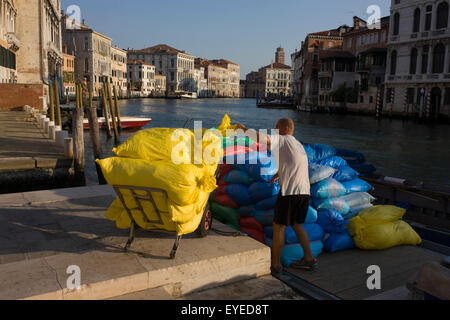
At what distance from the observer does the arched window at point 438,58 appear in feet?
117

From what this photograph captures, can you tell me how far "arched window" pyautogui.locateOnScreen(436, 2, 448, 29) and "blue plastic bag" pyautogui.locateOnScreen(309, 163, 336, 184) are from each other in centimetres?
3611

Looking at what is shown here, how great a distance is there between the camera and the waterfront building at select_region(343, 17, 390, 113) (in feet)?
154

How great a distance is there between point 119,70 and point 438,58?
68588 millimetres

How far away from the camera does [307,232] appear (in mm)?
4836

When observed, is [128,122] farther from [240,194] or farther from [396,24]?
[396,24]

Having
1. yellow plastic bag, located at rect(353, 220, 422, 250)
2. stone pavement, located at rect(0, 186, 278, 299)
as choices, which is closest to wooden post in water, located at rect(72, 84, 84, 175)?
stone pavement, located at rect(0, 186, 278, 299)

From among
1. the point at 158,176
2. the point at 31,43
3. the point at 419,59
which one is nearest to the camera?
the point at 158,176

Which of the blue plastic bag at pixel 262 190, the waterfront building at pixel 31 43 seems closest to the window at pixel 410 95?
the waterfront building at pixel 31 43

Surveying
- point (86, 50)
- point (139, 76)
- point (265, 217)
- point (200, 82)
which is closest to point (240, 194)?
point (265, 217)

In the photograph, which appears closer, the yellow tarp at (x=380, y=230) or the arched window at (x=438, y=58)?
the yellow tarp at (x=380, y=230)

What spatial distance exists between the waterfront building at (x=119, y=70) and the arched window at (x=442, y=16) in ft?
208

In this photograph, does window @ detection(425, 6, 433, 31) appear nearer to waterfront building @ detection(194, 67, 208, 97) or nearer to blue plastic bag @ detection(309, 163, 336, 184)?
blue plastic bag @ detection(309, 163, 336, 184)

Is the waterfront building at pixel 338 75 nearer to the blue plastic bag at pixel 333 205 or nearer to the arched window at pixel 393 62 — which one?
the arched window at pixel 393 62
